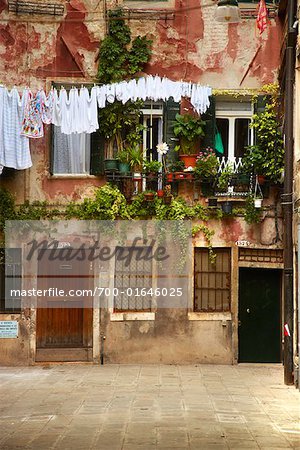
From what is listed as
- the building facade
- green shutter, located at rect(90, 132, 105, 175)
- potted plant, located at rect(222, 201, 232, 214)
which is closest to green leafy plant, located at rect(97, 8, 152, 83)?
the building facade

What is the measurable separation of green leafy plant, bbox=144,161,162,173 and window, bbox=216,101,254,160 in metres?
1.51

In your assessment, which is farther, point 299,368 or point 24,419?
point 299,368

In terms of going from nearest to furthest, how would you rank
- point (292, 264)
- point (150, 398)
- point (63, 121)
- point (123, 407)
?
point (123, 407)
point (150, 398)
point (292, 264)
point (63, 121)

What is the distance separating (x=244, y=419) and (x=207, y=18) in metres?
9.23

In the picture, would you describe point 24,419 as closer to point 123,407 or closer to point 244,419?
point 123,407

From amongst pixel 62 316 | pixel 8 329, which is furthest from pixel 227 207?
pixel 8 329

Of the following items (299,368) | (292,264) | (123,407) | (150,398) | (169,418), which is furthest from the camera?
(292,264)

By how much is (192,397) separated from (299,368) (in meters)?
2.01

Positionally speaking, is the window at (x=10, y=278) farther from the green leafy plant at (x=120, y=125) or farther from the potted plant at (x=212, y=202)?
the potted plant at (x=212, y=202)

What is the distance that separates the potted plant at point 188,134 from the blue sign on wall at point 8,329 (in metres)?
4.85

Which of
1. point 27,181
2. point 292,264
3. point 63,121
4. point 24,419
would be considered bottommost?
point 24,419

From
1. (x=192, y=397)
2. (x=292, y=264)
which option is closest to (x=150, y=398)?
(x=192, y=397)

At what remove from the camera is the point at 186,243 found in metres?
17.3

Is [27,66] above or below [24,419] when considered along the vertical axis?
above
